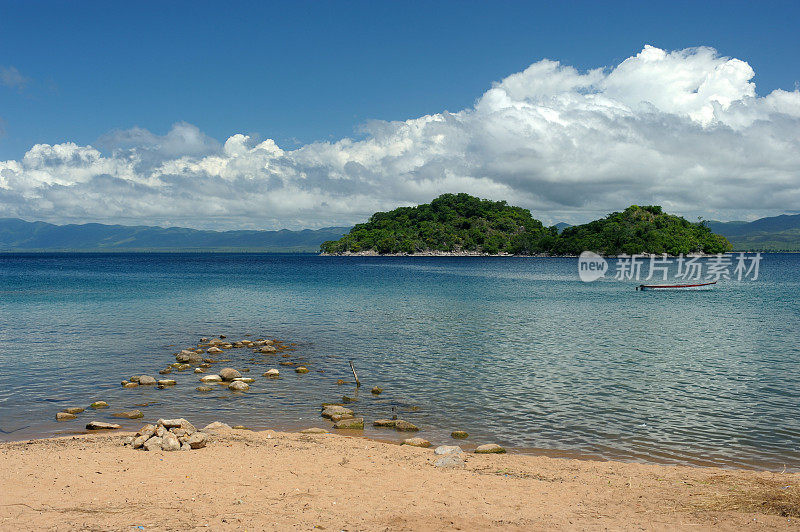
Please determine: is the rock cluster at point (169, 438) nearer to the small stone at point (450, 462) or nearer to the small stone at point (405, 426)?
the small stone at point (405, 426)

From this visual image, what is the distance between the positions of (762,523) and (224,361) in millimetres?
25571

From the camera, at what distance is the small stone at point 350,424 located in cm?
1839

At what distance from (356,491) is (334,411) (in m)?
7.38

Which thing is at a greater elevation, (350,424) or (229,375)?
(229,375)

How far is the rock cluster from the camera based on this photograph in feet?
49.4

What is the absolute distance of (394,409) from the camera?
20.6 m

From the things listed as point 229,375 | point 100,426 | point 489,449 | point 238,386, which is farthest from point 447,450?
point 229,375

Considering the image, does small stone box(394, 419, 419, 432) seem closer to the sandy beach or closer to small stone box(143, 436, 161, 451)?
the sandy beach

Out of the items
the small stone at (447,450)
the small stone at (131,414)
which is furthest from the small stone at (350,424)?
the small stone at (131,414)

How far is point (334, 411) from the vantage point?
1956 cm

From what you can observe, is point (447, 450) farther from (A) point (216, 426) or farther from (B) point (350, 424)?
(A) point (216, 426)

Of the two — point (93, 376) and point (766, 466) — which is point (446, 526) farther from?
point (93, 376)

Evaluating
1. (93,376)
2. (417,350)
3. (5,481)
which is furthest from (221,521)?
(417,350)

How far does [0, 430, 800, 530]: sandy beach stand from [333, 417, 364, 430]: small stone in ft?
8.21
